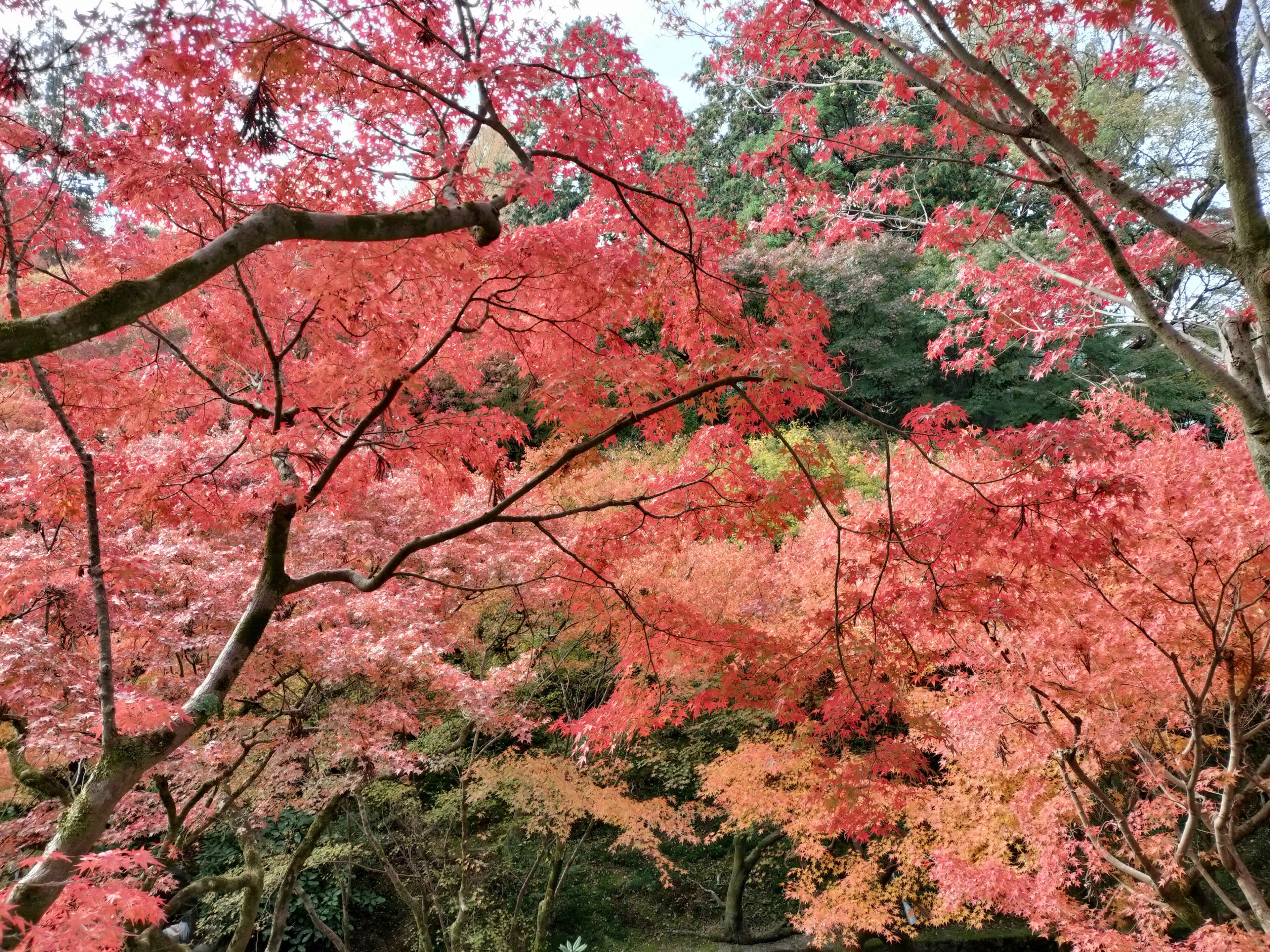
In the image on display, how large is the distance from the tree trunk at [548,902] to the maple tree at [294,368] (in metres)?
3.17

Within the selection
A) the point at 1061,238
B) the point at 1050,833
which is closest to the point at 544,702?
the point at 1050,833

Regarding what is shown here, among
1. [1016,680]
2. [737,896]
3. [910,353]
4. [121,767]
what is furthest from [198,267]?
[910,353]

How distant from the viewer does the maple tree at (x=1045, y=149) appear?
8.39 feet

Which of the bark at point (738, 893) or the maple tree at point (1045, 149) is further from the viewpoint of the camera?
the bark at point (738, 893)

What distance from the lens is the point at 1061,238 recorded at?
39.4ft

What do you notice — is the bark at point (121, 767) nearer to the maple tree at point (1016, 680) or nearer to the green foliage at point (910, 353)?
the maple tree at point (1016, 680)

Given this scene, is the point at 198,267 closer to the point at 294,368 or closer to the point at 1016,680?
the point at 294,368

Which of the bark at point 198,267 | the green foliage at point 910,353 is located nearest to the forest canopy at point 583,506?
the bark at point 198,267

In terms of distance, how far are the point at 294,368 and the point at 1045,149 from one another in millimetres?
4276

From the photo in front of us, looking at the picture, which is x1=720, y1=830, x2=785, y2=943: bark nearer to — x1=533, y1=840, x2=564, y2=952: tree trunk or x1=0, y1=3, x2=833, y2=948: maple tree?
x1=533, y1=840, x2=564, y2=952: tree trunk

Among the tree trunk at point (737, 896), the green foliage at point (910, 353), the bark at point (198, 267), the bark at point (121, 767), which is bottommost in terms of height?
the tree trunk at point (737, 896)

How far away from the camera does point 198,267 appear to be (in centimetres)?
170

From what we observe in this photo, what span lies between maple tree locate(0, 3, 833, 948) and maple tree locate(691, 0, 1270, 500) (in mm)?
1052

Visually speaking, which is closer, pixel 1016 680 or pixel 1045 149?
pixel 1045 149
